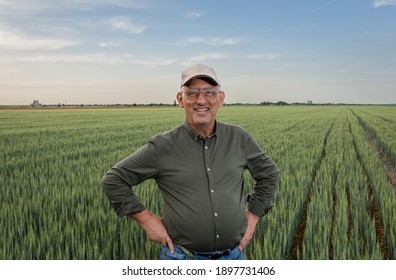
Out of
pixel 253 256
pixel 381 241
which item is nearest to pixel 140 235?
pixel 253 256

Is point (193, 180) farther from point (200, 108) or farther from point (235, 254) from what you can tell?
point (235, 254)

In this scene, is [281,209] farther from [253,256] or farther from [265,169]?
[265,169]

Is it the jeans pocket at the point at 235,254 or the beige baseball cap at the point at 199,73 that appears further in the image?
the jeans pocket at the point at 235,254

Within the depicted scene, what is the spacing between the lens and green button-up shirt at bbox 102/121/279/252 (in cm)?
224

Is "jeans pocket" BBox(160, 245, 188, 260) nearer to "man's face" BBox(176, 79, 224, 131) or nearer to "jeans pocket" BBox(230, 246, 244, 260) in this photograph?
"jeans pocket" BBox(230, 246, 244, 260)

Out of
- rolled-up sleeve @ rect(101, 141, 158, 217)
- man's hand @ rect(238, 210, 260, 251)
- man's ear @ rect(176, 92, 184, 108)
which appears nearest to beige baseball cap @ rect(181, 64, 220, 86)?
man's ear @ rect(176, 92, 184, 108)

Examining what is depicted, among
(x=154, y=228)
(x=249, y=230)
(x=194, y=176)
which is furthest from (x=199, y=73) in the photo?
(x=249, y=230)

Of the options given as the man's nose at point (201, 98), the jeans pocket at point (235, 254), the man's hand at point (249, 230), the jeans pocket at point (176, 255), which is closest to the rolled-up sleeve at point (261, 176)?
the man's hand at point (249, 230)

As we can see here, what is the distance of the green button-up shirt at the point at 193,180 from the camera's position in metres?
2.24

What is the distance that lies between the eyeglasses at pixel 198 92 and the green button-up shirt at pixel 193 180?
17 cm

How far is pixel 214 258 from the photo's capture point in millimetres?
2391

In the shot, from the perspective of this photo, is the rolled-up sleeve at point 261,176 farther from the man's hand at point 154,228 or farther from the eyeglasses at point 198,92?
the man's hand at point 154,228

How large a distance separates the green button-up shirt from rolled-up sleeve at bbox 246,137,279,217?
45 millimetres
